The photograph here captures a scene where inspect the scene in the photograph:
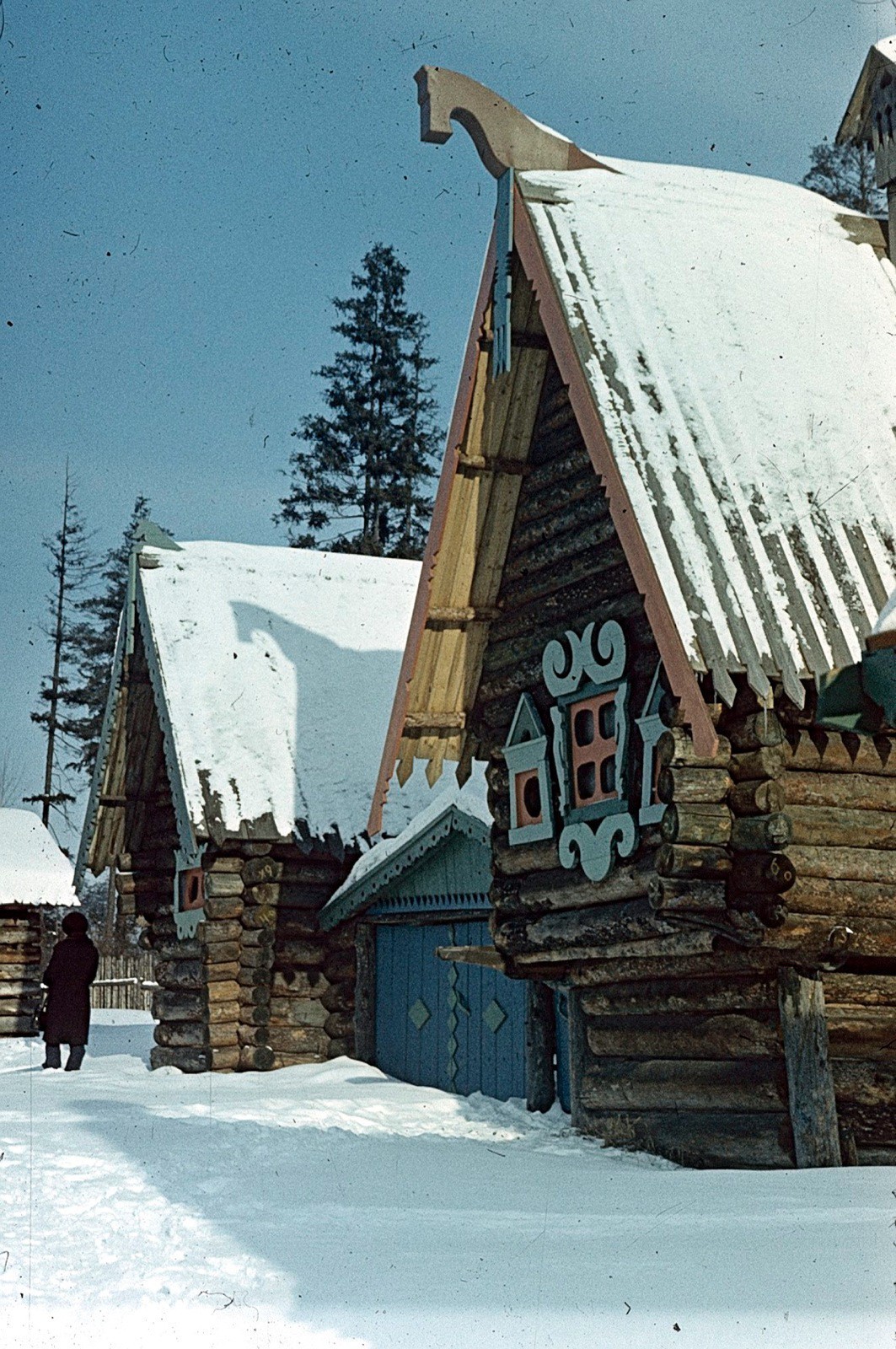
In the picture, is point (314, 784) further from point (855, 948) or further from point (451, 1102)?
point (855, 948)

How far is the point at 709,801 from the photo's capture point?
10.8 m

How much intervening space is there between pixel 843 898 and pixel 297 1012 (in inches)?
403

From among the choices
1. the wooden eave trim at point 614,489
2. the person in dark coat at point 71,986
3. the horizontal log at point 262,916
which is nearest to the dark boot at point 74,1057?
the person in dark coat at point 71,986

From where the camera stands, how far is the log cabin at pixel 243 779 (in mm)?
19734

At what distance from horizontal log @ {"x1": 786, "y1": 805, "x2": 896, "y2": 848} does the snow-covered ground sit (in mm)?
2080

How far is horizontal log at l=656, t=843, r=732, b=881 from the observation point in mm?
10648

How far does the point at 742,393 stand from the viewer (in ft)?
40.4

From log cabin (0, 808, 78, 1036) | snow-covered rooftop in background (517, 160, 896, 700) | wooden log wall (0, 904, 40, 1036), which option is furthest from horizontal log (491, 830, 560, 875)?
wooden log wall (0, 904, 40, 1036)

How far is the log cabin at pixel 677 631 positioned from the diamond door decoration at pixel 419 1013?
12.1ft

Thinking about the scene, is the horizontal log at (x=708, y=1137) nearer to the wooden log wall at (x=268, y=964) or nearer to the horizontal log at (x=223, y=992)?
the wooden log wall at (x=268, y=964)

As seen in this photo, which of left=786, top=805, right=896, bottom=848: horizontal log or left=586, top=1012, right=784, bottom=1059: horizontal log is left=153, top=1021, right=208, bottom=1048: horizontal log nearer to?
left=586, top=1012, right=784, bottom=1059: horizontal log

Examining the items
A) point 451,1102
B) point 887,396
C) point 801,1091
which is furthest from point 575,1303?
point 451,1102

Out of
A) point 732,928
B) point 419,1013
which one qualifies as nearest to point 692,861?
point 732,928

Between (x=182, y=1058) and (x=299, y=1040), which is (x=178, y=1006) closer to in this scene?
(x=182, y=1058)
